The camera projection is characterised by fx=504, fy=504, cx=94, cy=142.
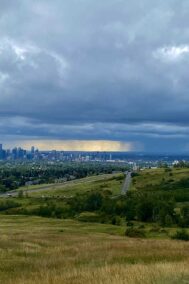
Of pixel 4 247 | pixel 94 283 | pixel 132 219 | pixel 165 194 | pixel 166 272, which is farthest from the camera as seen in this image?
pixel 165 194

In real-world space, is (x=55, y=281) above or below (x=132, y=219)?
above

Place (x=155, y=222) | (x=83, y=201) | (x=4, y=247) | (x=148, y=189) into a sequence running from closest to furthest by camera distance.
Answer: (x=4, y=247) < (x=155, y=222) < (x=83, y=201) < (x=148, y=189)

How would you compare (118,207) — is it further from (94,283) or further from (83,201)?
(94,283)

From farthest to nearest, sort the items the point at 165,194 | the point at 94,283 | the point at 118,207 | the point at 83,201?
the point at 165,194 → the point at 83,201 → the point at 118,207 → the point at 94,283

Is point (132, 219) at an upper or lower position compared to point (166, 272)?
lower

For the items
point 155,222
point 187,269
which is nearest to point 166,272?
point 187,269

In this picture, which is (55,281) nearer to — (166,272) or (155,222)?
(166,272)

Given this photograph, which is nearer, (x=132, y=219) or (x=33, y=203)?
(x=132, y=219)

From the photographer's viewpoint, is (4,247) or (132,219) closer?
(4,247)

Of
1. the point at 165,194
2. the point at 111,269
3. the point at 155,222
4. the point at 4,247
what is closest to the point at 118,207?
the point at 155,222
